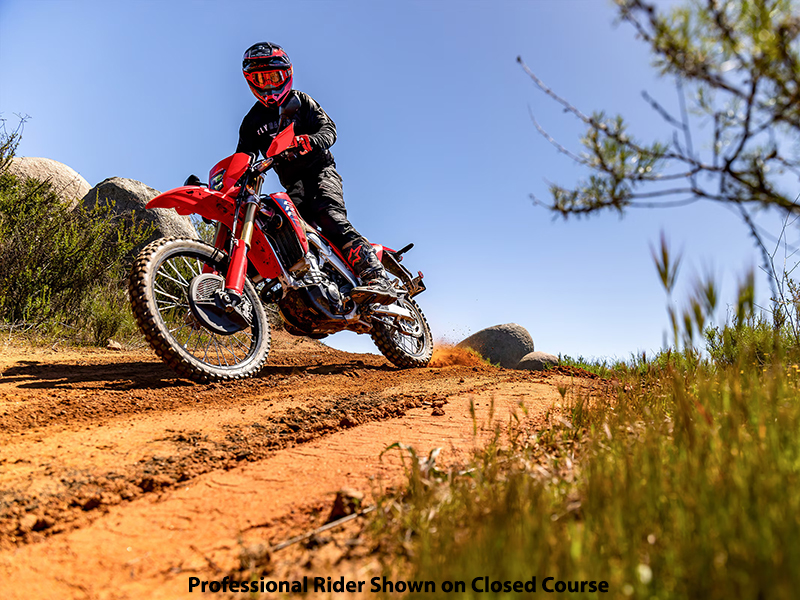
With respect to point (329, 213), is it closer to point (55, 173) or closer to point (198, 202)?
point (198, 202)

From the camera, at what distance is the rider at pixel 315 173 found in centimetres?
553

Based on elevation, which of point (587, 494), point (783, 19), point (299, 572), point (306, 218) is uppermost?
point (306, 218)

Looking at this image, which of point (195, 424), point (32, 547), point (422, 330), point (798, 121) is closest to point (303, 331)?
point (422, 330)

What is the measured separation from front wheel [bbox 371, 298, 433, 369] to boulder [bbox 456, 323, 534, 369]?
18.6ft

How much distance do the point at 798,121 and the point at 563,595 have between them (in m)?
1.59

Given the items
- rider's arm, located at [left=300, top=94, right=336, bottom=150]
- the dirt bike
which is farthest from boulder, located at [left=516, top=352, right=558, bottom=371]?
rider's arm, located at [left=300, top=94, right=336, bottom=150]

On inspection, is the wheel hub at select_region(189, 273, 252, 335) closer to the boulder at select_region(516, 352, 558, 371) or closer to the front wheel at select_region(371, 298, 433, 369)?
the front wheel at select_region(371, 298, 433, 369)

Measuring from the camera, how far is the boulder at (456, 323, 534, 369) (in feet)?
42.2

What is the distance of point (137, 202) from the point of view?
1239 centimetres

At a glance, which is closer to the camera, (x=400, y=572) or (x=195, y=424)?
(x=400, y=572)

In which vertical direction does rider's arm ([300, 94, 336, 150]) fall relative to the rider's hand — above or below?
above

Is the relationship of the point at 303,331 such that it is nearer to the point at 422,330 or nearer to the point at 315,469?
the point at 422,330

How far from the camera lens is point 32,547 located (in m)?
1.70

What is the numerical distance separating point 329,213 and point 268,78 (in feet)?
5.00
